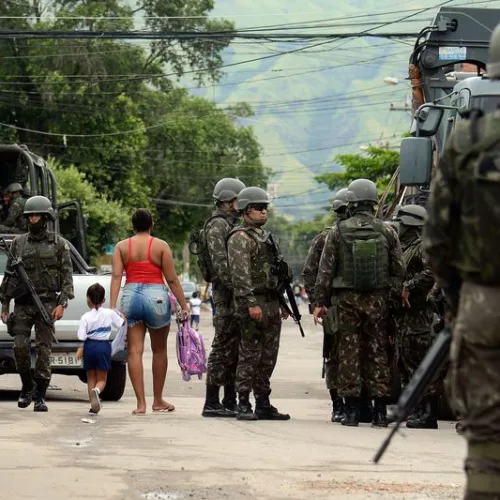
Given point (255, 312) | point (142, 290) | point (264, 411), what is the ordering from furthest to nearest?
1. point (142, 290)
2. point (264, 411)
3. point (255, 312)

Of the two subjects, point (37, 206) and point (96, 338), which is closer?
point (96, 338)

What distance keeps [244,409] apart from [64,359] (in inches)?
128

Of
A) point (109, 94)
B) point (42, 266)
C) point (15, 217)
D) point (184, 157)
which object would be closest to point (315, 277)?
point (42, 266)

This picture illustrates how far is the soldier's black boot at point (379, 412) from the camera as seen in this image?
41.0 feet

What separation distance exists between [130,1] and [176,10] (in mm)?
2205

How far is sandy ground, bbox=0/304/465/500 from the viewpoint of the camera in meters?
8.40

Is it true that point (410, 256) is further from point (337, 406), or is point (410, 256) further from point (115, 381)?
point (115, 381)

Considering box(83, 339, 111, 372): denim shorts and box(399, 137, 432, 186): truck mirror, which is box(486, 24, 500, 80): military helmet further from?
box(83, 339, 111, 372): denim shorts

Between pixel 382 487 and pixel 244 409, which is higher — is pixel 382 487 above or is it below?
above

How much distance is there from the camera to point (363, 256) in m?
12.4

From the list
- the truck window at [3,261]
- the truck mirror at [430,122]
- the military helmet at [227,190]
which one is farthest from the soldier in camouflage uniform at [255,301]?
the truck window at [3,261]

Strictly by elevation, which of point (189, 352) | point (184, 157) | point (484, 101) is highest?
point (484, 101)

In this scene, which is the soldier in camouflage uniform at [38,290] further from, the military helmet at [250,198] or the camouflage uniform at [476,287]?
the camouflage uniform at [476,287]

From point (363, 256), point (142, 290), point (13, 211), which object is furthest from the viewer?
point (13, 211)
